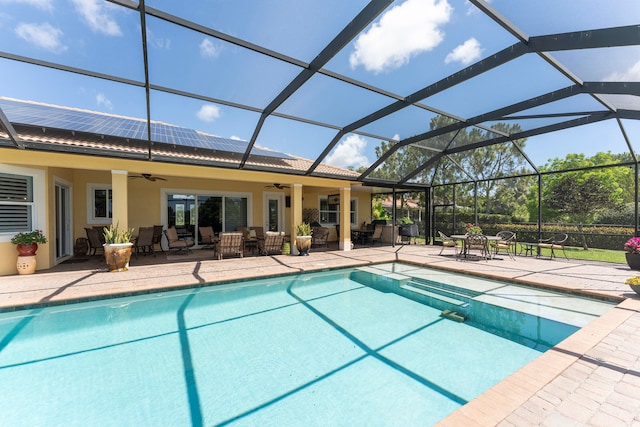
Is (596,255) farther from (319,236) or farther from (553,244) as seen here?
(319,236)

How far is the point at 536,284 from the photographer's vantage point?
6.27 m

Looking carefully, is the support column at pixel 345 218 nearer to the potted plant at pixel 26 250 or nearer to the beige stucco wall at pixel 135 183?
the beige stucco wall at pixel 135 183

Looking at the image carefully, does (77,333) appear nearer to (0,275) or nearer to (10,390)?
(10,390)

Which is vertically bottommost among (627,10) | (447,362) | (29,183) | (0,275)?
(447,362)

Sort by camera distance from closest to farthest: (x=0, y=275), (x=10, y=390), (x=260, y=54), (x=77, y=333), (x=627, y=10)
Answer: (x=10, y=390) → (x=627, y=10) → (x=77, y=333) → (x=260, y=54) → (x=0, y=275)

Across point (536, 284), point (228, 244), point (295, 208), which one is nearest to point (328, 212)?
point (295, 208)

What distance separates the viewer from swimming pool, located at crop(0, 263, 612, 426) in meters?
2.71

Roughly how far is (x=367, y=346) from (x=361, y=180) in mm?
8163

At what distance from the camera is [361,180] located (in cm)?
1137

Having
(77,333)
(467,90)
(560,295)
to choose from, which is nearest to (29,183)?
(77,333)

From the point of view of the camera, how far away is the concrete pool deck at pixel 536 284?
2.20 m

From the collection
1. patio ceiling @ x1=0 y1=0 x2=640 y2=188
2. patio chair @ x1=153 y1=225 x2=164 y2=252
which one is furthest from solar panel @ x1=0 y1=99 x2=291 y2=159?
patio chair @ x1=153 y1=225 x2=164 y2=252

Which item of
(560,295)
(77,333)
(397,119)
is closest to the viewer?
(77,333)

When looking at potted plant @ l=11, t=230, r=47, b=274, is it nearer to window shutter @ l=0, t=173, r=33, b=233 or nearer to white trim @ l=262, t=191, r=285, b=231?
window shutter @ l=0, t=173, r=33, b=233
